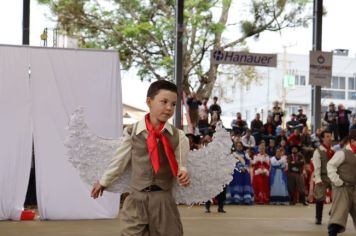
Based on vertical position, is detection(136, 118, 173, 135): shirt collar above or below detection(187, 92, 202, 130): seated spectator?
below

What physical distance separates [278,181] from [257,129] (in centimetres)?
230

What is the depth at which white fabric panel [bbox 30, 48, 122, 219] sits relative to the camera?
9930mm

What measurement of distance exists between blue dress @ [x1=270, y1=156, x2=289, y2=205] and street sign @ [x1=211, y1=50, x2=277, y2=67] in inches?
101

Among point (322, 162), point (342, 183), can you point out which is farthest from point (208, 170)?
point (322, 162)

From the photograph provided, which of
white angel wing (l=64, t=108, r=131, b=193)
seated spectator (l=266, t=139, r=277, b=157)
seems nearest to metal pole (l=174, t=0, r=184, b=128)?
seated spectator (l=266, t=139, r=277, b=157)

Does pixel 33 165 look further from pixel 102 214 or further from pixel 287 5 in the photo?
pixel 287 5

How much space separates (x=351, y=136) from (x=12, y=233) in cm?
436

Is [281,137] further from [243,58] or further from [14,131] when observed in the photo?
[14,131]

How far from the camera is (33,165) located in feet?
33.9

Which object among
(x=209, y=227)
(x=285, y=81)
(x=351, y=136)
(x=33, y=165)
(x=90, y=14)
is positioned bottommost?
(x=209, y=227)

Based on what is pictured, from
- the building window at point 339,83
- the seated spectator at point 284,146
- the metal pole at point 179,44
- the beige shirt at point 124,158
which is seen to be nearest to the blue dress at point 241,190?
the seated spectator at point 284,146

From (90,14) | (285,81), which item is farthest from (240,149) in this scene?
(285,81)

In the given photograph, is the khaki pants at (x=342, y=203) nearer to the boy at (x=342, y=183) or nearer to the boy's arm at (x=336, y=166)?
the boy at (x=342, y=183)

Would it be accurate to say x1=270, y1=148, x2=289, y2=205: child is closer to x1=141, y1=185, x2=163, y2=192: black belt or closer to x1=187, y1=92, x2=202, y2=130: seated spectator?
x1=187, y1=92, x2=202, y2=130: seated spectator
